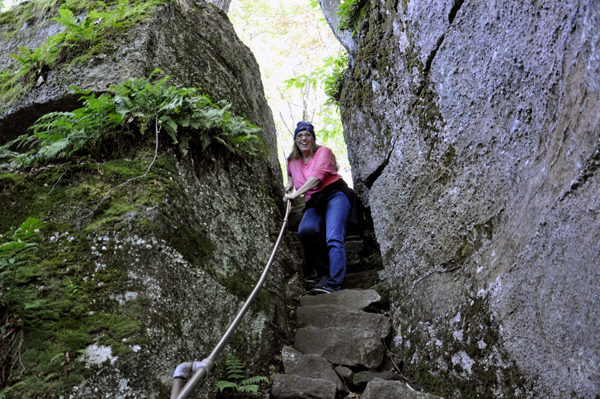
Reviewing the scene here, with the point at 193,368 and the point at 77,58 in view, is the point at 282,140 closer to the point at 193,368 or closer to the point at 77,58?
the point at 77,58

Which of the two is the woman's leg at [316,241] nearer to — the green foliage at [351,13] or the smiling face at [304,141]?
the smiling face at [304,141]

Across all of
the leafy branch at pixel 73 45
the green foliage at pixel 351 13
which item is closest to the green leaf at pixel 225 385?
the leafy branch at pixel 73 45

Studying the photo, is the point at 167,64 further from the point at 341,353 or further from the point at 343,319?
the point at 341,353

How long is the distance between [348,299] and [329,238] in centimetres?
92

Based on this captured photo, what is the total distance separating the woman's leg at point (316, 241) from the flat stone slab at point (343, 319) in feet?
3.67

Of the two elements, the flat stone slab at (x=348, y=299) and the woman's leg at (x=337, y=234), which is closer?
the flat stone slab at (x=348, y=299)

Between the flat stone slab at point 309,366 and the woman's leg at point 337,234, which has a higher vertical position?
the woman's leg at point 337,234

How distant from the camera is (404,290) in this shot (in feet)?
15.3

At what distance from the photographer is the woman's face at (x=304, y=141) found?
6.58 meters

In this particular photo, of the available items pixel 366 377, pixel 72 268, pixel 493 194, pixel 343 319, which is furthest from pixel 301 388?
pixel 493 194

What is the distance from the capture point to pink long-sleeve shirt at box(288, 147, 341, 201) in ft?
19.9

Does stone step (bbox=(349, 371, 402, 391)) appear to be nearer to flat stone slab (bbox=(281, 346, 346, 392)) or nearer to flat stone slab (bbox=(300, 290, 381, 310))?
flat stone slab (bbox=(281, 346, 346, 392))

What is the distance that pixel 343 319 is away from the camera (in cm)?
467

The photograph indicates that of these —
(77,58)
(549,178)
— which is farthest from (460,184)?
(77,58)
